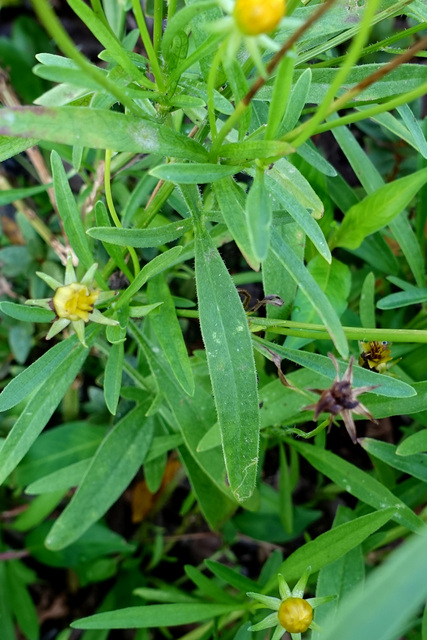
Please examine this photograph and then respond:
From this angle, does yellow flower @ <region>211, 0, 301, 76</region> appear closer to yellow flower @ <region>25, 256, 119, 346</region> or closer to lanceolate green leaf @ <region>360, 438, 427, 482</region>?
yellow flower @ <region>25, 256, 119, 346</region>

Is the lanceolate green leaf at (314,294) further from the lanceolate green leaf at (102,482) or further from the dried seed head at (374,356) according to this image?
the lanceolate green leaf at (102,482)

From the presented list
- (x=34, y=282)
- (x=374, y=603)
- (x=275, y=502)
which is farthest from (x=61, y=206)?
(x=275, y=502)

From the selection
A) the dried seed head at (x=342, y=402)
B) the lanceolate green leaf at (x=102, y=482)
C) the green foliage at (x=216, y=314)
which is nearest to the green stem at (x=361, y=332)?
the green foliage at (x=216, y=314)

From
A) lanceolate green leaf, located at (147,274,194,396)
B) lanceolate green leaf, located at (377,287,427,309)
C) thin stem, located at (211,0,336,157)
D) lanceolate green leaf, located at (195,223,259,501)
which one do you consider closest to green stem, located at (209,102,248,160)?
thin stem, located at (211,0,336,157)

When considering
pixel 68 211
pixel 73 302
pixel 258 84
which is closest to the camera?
pixel 258 84

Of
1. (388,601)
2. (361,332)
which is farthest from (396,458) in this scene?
(388,601)

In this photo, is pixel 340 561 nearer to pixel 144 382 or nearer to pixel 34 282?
pixel 144 382

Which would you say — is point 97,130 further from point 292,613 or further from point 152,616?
point 152,616
